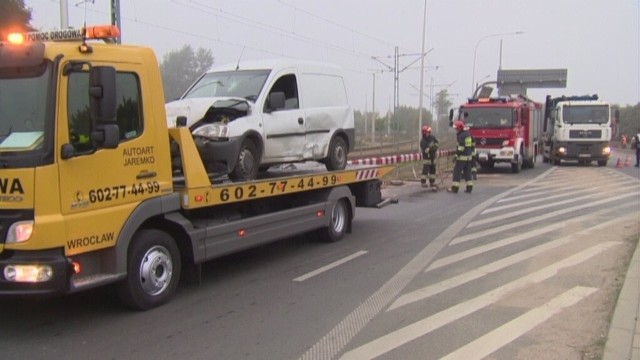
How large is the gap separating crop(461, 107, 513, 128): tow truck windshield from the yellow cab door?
61.5ft

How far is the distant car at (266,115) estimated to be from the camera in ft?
23.5

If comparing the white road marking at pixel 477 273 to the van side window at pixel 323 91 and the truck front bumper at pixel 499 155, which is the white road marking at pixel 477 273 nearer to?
the van side window at pixel 323 91

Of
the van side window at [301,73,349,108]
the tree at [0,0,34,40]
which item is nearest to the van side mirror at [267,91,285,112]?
the van side window at [301,73,349,108]

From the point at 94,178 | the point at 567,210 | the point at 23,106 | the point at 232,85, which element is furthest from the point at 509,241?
the point at 23,106

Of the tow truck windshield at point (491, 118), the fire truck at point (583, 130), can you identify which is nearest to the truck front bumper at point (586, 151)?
the fire truck at point (583, 130)

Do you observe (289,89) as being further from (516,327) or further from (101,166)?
(516,327)

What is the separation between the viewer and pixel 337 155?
387 inches

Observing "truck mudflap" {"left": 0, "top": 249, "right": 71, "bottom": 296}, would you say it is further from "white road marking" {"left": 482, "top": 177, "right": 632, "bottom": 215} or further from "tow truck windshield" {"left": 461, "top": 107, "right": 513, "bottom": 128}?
"tow truck windshield" {"left": 461, "top": 107, "right": 513, "bottom": 128}

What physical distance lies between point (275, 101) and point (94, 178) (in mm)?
3262

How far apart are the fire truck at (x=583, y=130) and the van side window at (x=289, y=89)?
72.5 feet

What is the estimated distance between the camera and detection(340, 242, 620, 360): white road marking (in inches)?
184

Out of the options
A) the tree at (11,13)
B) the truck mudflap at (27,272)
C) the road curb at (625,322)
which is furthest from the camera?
the tree at (11,13)

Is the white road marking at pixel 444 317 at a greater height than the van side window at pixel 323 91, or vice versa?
the van side window at pixel 323 91

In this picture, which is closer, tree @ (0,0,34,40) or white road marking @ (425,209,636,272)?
white road marking @ (425,209,636,272)
